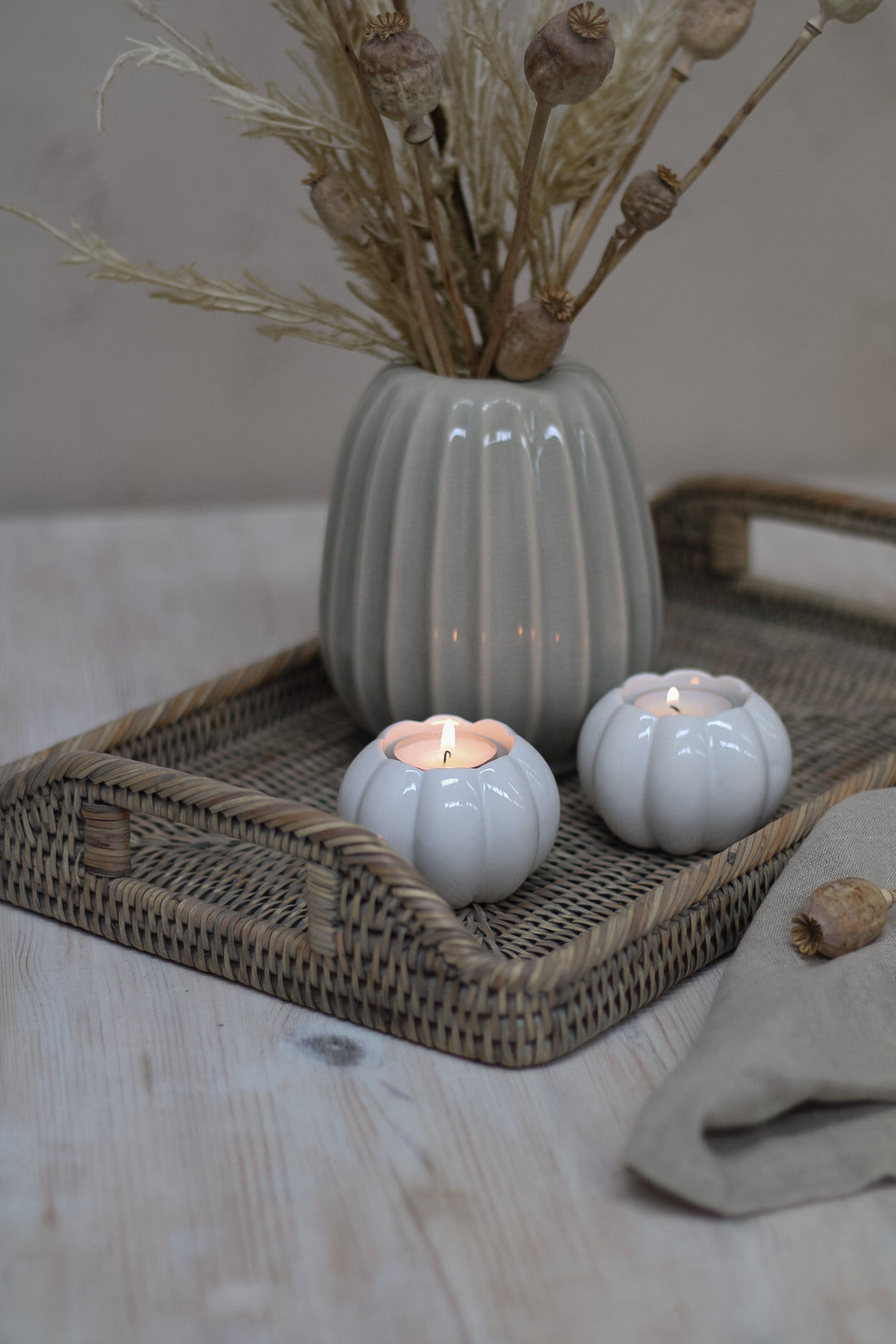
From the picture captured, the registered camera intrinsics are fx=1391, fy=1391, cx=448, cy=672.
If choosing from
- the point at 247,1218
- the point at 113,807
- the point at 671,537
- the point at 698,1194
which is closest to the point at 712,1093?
the point at 698,1194

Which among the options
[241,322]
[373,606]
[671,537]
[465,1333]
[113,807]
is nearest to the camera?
[465,1333]

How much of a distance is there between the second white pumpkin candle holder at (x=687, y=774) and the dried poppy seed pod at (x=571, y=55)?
25 cm

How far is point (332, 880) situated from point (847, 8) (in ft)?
→ 1.36

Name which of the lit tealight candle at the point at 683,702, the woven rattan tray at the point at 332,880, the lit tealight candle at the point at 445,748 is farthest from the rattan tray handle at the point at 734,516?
the lit tealight candle at the point at 445,748

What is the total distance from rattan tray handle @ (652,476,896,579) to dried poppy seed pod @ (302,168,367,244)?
344 millimetres

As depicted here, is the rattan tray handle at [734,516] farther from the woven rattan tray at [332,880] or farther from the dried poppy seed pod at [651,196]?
the dried poppy seed pod at [651,196]

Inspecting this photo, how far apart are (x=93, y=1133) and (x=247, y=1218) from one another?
0.21ft

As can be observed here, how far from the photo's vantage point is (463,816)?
0.51 metres

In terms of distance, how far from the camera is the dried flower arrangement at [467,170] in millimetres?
586

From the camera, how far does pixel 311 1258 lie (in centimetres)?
38

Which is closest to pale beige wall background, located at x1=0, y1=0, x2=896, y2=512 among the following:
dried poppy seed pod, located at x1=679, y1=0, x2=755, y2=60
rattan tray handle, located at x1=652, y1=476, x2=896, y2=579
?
rattan tray handle, located at x1=652, y1=476, x2=896, y2=579

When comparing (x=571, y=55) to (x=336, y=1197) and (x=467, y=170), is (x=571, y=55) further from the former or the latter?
(x=336, y=1197)

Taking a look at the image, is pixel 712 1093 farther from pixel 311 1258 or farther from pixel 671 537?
pixel 671 537

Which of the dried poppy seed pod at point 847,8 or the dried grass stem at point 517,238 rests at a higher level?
the dried poppy seed pod at point 847,8
